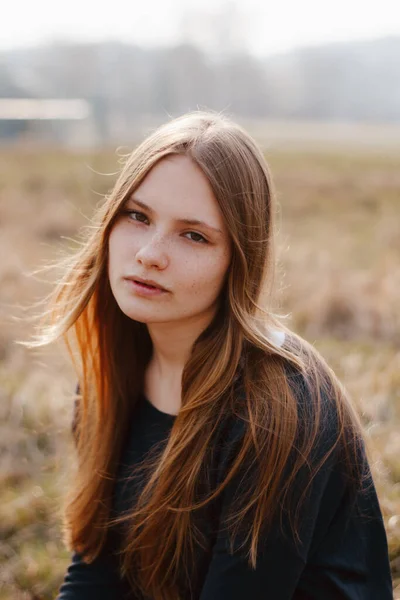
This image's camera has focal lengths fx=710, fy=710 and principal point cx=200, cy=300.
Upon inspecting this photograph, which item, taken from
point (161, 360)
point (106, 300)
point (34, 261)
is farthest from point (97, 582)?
point (34, 261)

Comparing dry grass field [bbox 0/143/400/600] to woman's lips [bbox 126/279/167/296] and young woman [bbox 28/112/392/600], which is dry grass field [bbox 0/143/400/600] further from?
woman's lips [bbox 126/279/167/296]

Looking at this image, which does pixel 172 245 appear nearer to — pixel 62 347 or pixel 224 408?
pixel 224 408

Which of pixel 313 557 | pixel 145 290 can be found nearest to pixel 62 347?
pixel 145 290

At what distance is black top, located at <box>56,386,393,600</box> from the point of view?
64.6 inches

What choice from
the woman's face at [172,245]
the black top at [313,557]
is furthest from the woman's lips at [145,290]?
the black top at [313,557]

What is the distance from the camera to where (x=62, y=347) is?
13.5 feet

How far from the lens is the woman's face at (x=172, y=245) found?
1.66 m

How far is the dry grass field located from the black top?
571 mm

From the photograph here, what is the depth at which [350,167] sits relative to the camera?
14.5 m

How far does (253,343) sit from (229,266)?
0.20 m

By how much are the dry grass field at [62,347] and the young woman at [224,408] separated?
0.34 meters

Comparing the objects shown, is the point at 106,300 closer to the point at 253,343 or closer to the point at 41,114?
the point at 253,343

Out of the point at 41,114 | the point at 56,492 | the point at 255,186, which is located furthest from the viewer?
the point at 41,114

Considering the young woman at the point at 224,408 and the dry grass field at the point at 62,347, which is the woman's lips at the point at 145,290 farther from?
the dry grass field at the point at 62,347
